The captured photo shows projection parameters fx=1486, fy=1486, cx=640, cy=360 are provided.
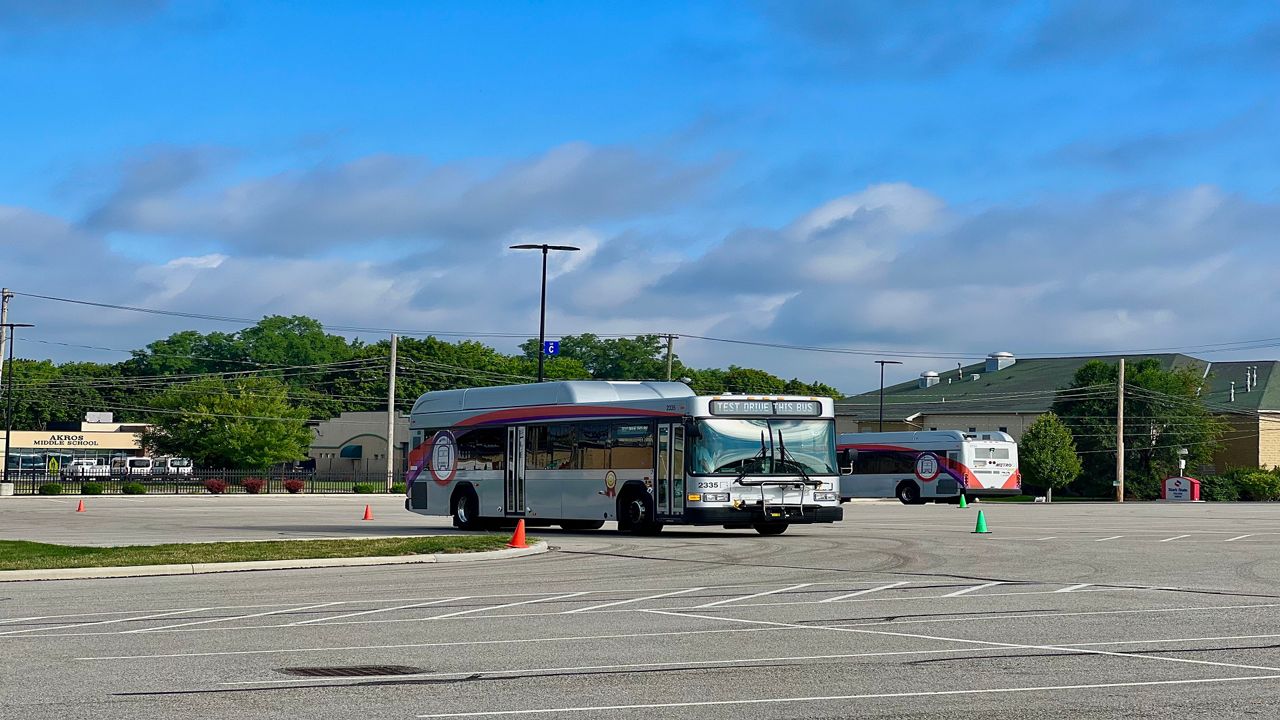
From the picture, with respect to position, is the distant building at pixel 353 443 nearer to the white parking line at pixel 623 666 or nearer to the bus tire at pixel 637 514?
the bus tire at pixel 637 514

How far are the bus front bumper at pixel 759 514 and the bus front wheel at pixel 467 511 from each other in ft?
21.1

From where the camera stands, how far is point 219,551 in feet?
71.6

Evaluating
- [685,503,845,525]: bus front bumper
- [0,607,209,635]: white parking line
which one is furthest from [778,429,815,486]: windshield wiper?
[0,607,209,635]: white parking line

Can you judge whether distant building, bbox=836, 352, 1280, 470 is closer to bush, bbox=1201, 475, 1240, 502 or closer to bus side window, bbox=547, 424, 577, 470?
bush, bbox=1201, 475, 1240, 502

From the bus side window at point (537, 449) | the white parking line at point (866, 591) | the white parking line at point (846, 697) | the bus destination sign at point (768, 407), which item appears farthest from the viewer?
the bus side window at point (537, 449)

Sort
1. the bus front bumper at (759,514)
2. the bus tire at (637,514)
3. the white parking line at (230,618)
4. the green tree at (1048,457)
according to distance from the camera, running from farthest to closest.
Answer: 1. the green tree at (1048,457)
2. the bus tire at (637,514)
3. the bus front bumper at (759,514)
4. the white parking line at (230,618)

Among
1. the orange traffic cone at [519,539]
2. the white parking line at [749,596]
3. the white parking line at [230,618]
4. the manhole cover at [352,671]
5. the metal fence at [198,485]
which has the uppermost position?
the metal fence at [198,485]

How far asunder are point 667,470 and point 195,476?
5362cm

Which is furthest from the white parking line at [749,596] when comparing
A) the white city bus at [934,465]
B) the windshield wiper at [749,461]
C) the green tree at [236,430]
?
the green tree at [236,430]

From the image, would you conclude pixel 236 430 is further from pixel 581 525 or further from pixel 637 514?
pixel 637 514

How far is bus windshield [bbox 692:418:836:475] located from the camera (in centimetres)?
2739

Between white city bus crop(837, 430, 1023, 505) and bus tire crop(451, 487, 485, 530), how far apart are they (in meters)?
30.0

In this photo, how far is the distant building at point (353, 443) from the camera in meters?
116

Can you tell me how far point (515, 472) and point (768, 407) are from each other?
599 cm
